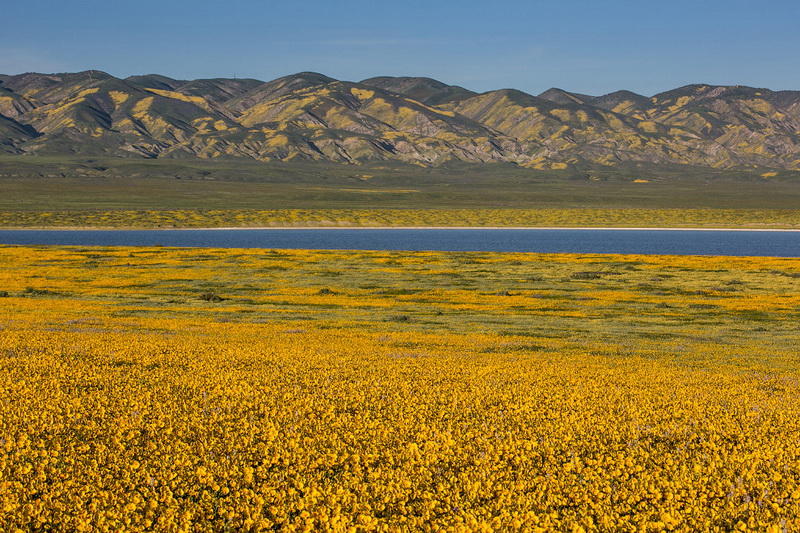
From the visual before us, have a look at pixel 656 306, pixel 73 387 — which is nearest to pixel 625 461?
pixel 73 387

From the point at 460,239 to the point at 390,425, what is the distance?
12625 centimetres

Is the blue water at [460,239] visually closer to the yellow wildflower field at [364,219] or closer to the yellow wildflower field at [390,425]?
the yellow wildflower field at [364,219]

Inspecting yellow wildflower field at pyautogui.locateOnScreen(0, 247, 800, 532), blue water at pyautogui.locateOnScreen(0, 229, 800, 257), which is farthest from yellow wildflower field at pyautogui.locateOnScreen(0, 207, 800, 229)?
yellow wildflower field at pyautogui.locateOnScreen(0, 247, 800, 532)

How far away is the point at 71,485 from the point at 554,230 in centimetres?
16504

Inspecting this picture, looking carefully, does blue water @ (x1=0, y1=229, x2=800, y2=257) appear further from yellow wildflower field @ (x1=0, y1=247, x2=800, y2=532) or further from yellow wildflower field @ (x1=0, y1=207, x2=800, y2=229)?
yellow wildflower field @ (x1=0, y1=247, x2=800, y2=532)

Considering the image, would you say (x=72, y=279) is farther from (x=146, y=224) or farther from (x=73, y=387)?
(x=146, y=224)

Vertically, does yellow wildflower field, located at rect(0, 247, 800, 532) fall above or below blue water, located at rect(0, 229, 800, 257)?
above

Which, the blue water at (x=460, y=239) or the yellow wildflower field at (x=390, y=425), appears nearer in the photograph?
the yellow wildflower field at (x=390, y=425)

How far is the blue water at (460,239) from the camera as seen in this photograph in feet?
386

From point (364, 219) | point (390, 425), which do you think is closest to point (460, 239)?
point (364, 219)

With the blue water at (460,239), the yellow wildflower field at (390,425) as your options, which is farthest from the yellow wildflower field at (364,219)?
the yellow wildflower field at (390,425)

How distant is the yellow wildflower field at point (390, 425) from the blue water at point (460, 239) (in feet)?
269

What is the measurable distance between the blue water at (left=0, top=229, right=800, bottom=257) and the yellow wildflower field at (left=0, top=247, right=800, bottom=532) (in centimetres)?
8187

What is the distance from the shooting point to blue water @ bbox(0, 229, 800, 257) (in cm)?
11769
